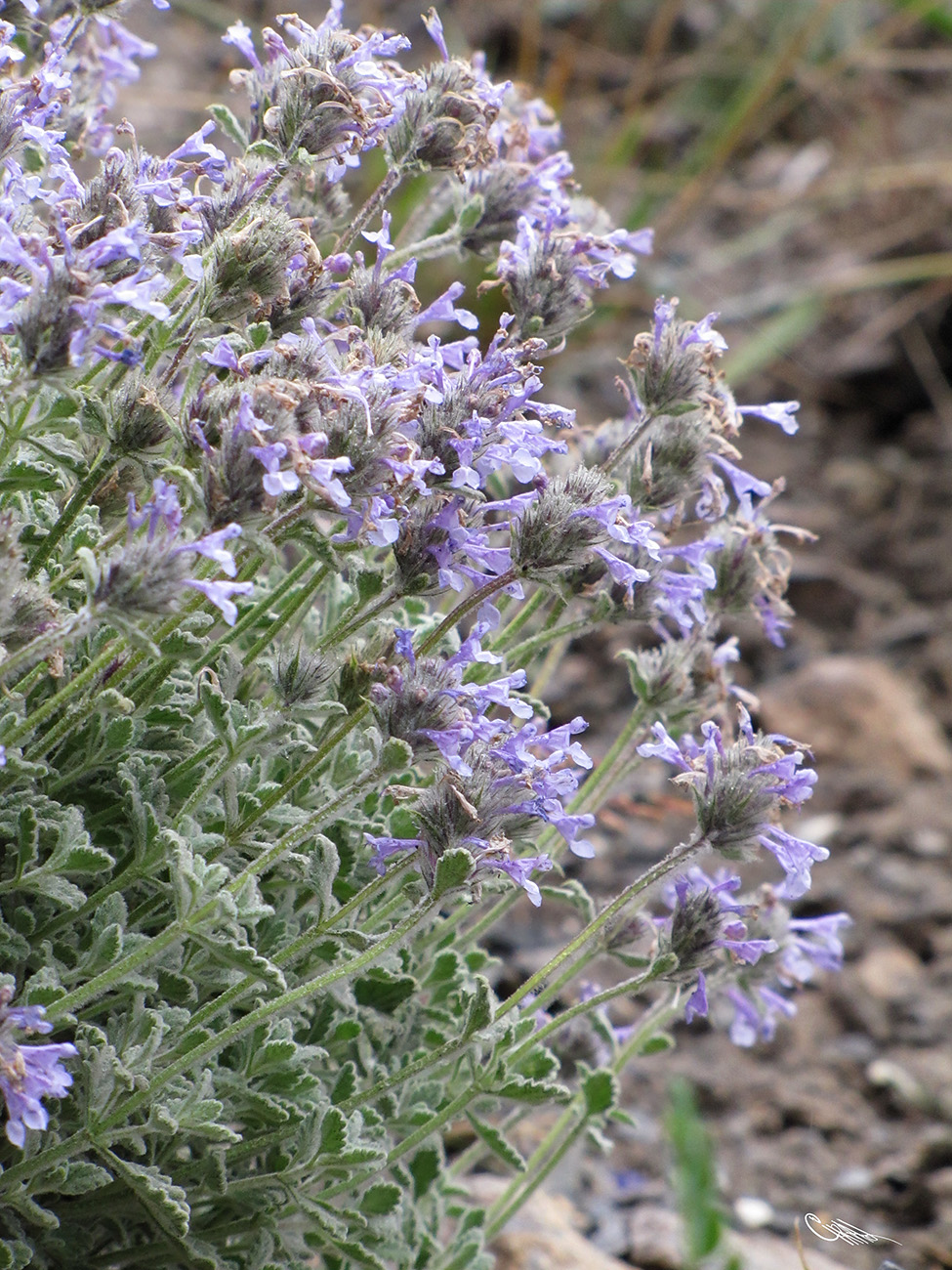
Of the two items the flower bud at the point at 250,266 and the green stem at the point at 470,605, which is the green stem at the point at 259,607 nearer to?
the green stem at the point at 470,605

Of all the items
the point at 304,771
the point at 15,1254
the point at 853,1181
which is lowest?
the point at 15,1254

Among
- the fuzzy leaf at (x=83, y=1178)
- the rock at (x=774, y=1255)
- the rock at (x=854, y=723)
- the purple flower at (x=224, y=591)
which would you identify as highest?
the rock at (x=854, y=723)

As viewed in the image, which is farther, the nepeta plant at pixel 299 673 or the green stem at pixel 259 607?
the green stem at pixel 259 607

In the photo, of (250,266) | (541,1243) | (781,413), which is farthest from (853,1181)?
(250,266)

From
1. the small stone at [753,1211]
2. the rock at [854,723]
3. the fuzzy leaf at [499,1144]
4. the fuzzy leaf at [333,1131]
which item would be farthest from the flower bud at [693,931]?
the rock at [854,723]

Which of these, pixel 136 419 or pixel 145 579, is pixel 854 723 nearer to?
pixel 136 419

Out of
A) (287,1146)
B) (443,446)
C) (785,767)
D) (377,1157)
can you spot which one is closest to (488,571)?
(443,446)

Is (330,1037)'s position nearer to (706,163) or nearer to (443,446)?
(443,446)
